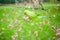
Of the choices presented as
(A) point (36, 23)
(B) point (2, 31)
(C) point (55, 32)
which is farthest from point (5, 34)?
(C) point (55, 32)

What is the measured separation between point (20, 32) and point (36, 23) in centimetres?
20

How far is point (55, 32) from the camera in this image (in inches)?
73.2

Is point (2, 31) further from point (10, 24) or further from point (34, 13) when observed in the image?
point (34, 13)

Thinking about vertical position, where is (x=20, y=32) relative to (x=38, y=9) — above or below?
below

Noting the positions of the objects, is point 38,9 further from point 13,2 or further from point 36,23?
point 13,2

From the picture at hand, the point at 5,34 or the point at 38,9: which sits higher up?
the point at 38,9

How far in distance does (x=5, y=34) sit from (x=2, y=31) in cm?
5

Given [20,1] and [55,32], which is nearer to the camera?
[55,32]

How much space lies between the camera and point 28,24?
6.52 feet

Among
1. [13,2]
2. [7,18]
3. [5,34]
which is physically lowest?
[5,34]

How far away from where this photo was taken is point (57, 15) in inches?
76.3

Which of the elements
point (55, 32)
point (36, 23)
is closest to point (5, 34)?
point (36, 23)

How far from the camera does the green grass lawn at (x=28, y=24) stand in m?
1.93

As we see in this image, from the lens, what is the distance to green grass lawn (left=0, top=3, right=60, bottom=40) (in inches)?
75.9
